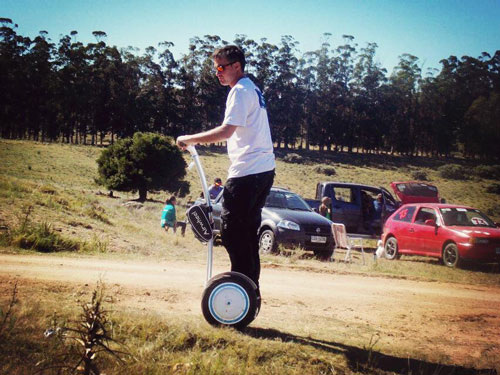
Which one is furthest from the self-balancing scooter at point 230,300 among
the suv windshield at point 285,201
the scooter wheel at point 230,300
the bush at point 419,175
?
the bush at point 419,175

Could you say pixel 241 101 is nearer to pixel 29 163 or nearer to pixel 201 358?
pixel 201 358

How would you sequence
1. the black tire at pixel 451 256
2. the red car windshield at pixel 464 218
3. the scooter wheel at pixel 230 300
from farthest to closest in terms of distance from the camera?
the red car windshield at pixel 464 218
the black tire at pixel 451 256
the scooter wheel at pixel 230 300

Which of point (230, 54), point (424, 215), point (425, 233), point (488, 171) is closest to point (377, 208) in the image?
point (424, 215)

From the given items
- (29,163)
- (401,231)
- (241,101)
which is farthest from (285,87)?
(241,101)

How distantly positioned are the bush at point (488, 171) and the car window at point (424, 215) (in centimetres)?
5241

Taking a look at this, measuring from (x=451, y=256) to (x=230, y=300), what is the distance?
10.3 m

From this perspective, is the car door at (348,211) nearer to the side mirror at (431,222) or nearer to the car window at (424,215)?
the car window at (424,215)

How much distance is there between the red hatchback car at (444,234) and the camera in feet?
38.8

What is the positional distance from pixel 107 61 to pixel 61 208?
2567 inches

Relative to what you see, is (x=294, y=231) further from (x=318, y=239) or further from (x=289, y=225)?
(x=318, y=239)

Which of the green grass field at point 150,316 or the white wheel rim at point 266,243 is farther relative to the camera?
the white wheel rim at point 266,243

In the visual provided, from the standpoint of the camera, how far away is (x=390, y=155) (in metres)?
81.6

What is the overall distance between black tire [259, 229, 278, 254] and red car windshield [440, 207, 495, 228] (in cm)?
499

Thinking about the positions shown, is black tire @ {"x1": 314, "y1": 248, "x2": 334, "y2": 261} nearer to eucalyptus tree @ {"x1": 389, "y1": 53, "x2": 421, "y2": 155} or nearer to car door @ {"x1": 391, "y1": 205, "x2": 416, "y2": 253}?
car door @ {"x1": 391, "y1": 205, "x2": 416, "y2": 253}
